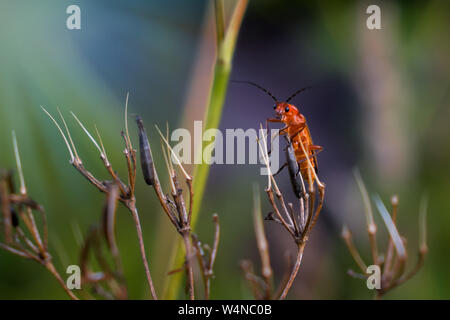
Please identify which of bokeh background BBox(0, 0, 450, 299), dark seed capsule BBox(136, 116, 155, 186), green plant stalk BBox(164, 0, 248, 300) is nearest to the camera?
dark seed capsule BBox(136, 116, 155, 186)

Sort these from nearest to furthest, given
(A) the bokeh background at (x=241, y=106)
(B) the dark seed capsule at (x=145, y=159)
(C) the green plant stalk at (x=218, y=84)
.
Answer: (B) the dark seed capsule at (x=145, y=159) < (C) the green plant stalk at (x=218, y=84) < (A) the bokeh background at (x=241, y=106)


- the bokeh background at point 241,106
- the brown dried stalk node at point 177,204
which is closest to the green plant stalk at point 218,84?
the brown dried stalk node at point 177,204

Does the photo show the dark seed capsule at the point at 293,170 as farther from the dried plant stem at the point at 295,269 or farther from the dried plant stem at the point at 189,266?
the dried plant stem at the point at 189,266

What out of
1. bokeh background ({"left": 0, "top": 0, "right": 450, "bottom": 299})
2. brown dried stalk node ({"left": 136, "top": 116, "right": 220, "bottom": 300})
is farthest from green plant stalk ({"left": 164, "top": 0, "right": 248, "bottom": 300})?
bokeh background ({"left": 0, "top": 0, "right": 450, "bottom": 299})

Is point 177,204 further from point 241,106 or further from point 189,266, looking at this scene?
point 241,106

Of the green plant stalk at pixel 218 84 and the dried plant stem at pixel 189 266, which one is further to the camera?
the green plant stalk at pixel 218 84

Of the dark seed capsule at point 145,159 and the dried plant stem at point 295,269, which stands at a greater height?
the dark seed capsule at point 145,159

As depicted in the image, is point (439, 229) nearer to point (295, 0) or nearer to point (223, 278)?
point (223, 278)

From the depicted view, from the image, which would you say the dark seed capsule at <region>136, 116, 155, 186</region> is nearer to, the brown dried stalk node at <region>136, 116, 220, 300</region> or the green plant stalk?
the brown dried stalk node at <region>136, 116, 220, 300</region>

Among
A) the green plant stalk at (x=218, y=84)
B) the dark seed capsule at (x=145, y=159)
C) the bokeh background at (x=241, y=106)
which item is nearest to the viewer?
the dark seed capsule at (x=145, y=159)

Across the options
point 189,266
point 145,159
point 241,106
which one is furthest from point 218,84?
point 241,106
